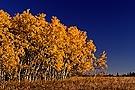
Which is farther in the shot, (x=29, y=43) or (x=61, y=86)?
(x=29, y=43)

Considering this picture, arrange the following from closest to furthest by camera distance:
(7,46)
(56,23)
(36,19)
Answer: (7,46)
(36,19)
(56,23)

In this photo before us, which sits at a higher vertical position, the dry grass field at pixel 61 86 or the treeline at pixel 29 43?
the treeline at pixel 29 43

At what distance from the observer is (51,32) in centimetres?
7744

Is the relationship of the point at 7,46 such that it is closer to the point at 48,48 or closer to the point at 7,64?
the point at 7,64

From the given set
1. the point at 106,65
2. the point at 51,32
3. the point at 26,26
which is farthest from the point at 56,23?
the point at 106,65

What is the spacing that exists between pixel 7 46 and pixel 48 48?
13.0 metres

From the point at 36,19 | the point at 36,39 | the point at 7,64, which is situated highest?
the point at 36,19

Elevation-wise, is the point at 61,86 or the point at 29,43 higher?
the point at 29,43

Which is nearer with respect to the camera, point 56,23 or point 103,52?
point 56,23

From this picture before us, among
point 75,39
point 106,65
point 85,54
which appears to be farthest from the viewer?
point 106,65

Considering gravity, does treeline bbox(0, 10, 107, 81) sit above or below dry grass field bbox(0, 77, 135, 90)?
above

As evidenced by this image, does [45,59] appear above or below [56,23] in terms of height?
below

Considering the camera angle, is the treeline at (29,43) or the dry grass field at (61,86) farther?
the treeline at (29,43)

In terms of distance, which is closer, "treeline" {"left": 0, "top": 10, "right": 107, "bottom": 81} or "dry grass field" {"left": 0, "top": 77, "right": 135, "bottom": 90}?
"dry grass field" {"left": 0, "top": 77, "right": 135, "bottom": 90}
